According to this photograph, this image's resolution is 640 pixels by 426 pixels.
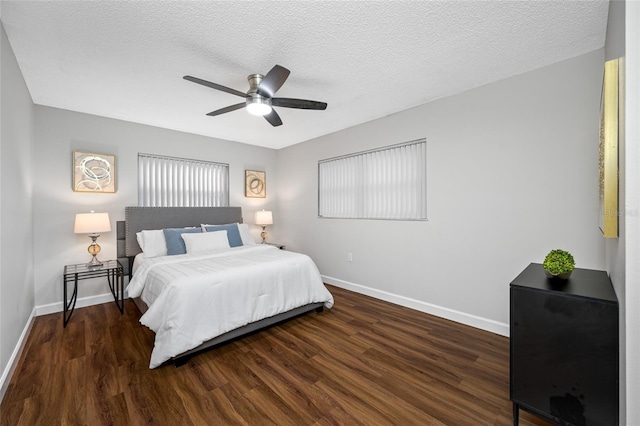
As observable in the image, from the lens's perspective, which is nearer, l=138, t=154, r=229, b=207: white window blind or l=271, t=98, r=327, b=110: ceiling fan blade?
l=271, t=98, r=327, b=110: ceiling fan blade

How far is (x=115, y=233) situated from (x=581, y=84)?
5457 millimetres

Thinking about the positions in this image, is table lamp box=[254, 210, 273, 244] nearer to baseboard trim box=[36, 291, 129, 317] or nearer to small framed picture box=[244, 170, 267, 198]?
small framed picture box=[244, 170, 267, 198]

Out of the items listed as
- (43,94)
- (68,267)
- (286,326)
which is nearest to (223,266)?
(286,326)

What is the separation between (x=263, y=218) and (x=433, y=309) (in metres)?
3.17

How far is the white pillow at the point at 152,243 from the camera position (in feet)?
11.8

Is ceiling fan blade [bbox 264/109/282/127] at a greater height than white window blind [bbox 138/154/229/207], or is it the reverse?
ceiling fan blade [bbox 264/109/282/127]

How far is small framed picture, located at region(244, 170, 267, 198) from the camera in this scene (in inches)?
204

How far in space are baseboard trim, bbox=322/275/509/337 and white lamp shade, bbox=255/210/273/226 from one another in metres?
1.66

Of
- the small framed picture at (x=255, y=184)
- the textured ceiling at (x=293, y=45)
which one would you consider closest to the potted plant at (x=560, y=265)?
the textured ceiling at (x=293, y=45)

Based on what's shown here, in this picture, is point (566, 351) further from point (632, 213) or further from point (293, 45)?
point (293, 45)

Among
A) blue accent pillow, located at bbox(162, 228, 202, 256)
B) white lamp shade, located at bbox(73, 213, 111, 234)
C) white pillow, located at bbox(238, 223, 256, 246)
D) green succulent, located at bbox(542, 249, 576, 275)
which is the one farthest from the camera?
white pillow, located at bbox(238, 223, 256, 246)

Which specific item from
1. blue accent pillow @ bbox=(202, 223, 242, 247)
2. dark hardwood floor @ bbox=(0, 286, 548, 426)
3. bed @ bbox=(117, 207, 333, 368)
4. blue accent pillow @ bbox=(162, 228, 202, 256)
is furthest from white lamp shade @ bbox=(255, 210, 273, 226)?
dark hardwood floor @ bbox=(0, 286, 548, 426)

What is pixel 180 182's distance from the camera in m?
4.46

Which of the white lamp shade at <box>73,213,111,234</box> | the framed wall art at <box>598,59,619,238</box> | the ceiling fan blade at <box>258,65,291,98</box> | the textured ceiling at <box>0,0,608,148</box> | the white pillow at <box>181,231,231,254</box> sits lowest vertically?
the white pillow at <box>181,231,231,254</box>
